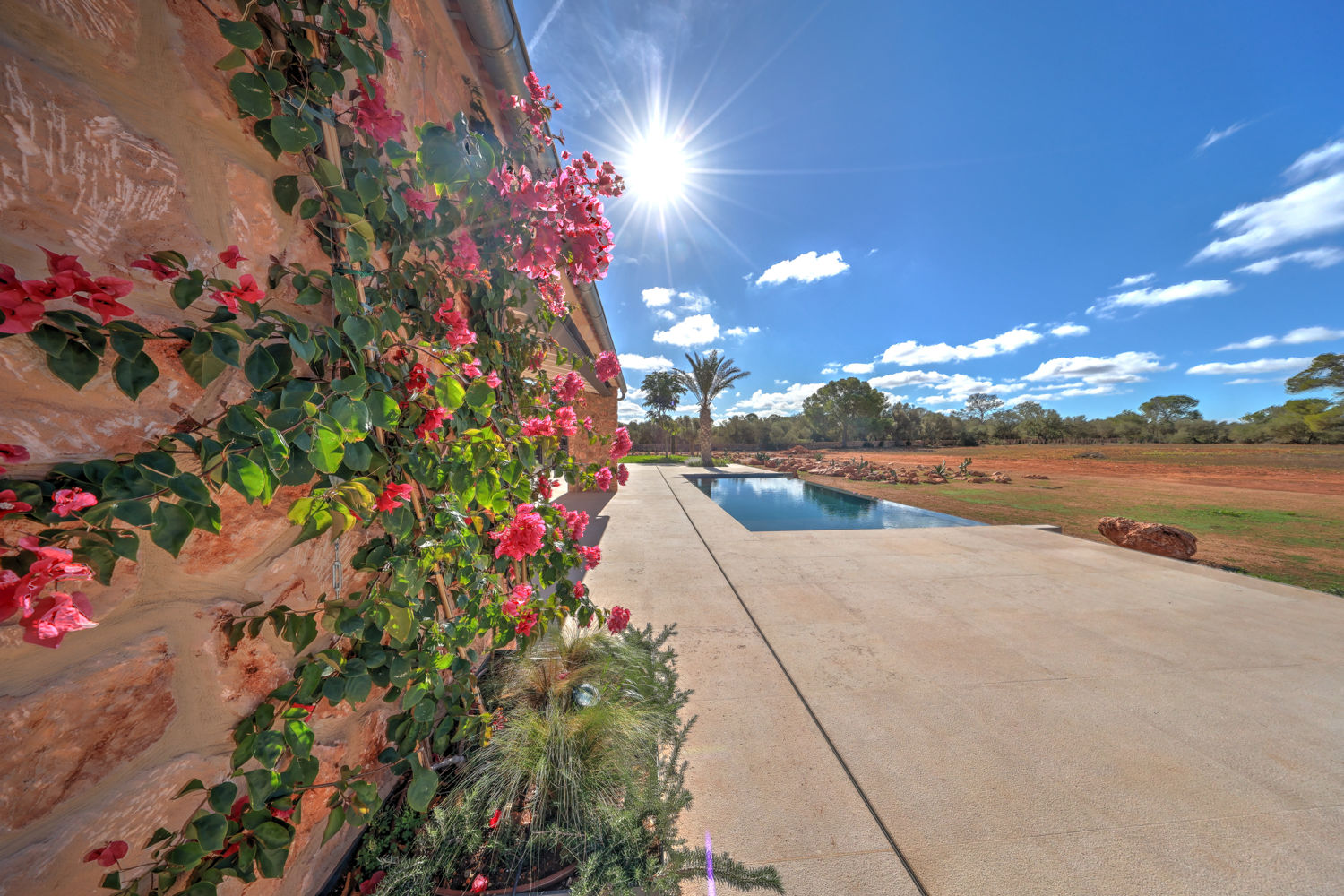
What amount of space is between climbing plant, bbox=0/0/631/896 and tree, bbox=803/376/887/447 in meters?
40.9

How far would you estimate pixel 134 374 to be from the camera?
1.95 feet

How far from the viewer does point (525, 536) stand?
1383mm

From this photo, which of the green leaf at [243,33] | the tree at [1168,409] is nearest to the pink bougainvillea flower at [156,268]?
the green leaf at [243,33]

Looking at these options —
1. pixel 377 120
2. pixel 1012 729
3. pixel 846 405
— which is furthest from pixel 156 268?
pixel 846 405

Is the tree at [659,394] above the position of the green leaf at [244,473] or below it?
above

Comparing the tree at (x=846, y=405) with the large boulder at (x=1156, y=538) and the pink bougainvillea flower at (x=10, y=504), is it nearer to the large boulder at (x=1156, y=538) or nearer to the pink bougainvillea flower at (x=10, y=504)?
the large boulder at (x=1156, y=538)

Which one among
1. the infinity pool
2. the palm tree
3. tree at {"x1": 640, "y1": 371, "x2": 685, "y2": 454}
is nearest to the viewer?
the infinity pool

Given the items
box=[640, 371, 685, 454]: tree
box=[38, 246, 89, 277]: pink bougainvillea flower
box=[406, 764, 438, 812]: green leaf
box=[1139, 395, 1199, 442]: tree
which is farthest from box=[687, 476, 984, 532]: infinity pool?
box=[1139, 395, 1199, 442]: tree

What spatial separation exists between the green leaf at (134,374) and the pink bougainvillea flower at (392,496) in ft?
1.48

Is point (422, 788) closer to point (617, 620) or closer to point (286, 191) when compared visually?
point (617, 620)

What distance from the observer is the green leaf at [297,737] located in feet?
2.85

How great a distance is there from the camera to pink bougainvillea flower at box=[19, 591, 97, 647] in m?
0.50

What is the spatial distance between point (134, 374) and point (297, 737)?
31.0 inches

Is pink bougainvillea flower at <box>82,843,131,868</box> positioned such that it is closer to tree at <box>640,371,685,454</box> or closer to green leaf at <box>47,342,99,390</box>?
green leaf at <box>47,342,99,390</box>
